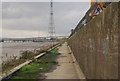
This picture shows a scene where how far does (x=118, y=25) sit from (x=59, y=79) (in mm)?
5549

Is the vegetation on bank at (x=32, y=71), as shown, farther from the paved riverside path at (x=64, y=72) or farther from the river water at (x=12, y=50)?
the river water at (x=12, y=50)

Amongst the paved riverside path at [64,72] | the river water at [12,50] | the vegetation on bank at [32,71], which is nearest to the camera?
the vegetation on bank at [32,71]

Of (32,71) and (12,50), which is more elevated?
(32,71)

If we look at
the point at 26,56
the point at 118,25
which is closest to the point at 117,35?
the point at 118,25

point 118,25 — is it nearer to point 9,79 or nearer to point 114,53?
point 114,53

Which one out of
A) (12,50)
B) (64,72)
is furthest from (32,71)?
(12,50)

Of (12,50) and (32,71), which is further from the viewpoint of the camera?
(12,50)

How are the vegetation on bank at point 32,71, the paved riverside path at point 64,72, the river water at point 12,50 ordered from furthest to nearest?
the river water at point 12,50 → the paved riverside path at point 64,72 → the vegetation on bank at point 32,71

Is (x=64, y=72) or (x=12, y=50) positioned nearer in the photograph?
(x=64, y=72)

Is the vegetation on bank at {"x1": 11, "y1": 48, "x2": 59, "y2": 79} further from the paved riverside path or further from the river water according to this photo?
the river water

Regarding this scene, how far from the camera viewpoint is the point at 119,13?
282cm

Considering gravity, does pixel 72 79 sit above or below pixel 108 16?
below

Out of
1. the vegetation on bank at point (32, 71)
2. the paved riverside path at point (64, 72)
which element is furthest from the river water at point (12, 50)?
the paved riverside path at point (64, 72)

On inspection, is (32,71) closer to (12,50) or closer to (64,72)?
(64,72)
